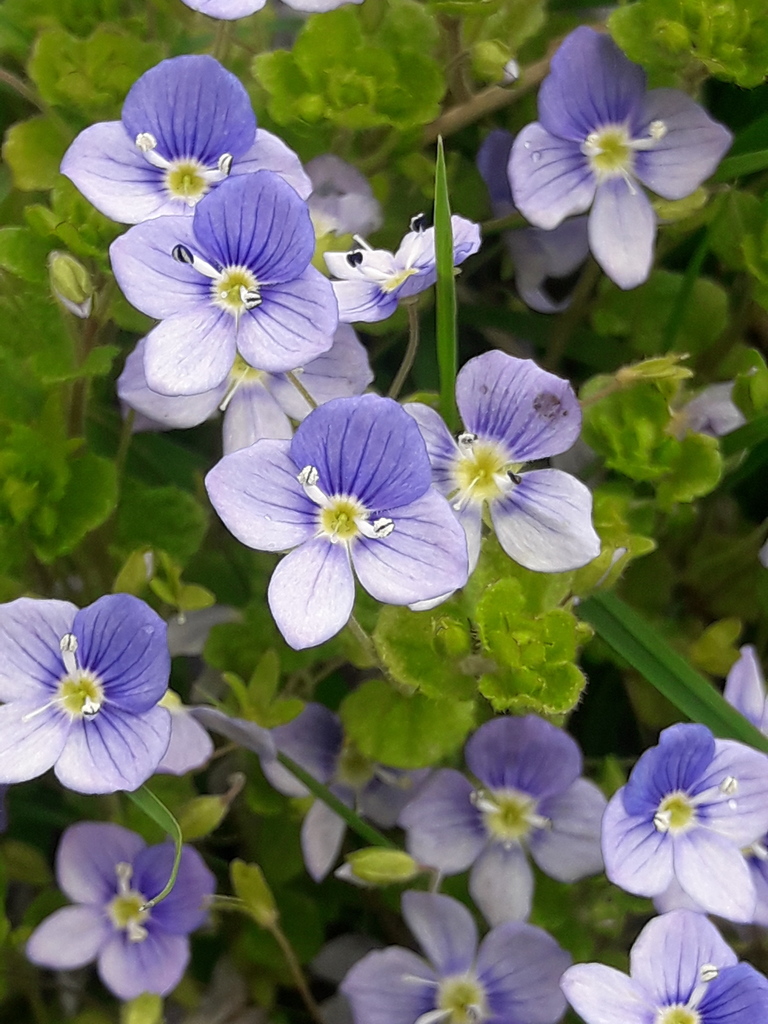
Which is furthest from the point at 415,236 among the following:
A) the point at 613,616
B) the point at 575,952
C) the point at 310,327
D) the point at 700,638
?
the point at 575,952

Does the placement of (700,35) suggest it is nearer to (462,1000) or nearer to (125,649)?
(125,649)

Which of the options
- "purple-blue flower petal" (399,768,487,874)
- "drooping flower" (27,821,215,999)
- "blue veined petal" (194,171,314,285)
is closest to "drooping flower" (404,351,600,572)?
"blue veined petal" (194,171,314,285)

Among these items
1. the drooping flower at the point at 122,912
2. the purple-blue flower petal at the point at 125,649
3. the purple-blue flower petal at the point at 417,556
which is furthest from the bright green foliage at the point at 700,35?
the drooping flower at the point at 122,912

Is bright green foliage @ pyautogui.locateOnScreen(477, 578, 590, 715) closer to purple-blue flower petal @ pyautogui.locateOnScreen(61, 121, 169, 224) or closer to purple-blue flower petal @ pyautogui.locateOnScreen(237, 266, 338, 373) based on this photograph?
purple-blue flower petal @ pyautogui.locateOnScreen(237, 266, 338, 373)

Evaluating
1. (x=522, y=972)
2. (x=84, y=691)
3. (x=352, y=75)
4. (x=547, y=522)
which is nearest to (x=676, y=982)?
(x=522, y=972)

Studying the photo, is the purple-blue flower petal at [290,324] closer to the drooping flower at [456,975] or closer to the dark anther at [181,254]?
the dark anther at [181,254]

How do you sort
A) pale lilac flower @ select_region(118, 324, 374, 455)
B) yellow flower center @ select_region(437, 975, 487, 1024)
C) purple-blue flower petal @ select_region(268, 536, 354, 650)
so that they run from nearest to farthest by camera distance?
1. purple-blue flower petal @ select_region(268, 536, 354, 650)
2. pale lilac flower @ select_region(118, 324, 374, 455)
3. yellow flower center @ select_region(437, 975, 487, 1024)
